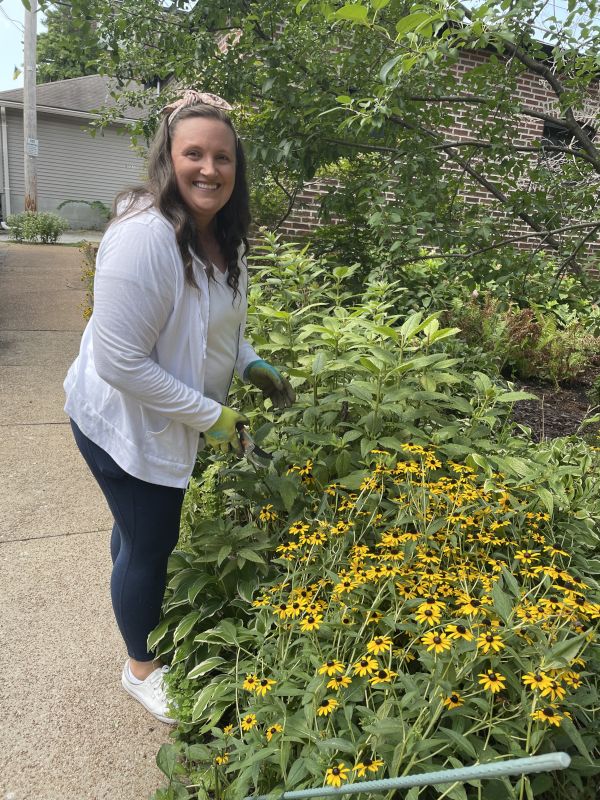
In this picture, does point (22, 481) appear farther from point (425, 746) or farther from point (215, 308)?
point (425, 746)

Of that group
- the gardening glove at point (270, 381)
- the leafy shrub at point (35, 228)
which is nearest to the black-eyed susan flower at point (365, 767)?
the gardening glove at point (270, 381)

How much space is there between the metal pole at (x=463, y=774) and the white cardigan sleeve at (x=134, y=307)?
1058 millimetres

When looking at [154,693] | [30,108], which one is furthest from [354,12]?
[30,108]

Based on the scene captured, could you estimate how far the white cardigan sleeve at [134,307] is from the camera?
171cm

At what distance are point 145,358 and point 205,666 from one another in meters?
1.09

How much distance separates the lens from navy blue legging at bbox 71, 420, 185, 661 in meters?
2.02

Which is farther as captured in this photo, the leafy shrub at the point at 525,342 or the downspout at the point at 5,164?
the downspout at the point at 5,164

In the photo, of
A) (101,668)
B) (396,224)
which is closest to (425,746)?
(101,668)

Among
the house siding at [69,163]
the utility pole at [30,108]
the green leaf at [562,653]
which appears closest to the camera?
the green leaf at [562,653]

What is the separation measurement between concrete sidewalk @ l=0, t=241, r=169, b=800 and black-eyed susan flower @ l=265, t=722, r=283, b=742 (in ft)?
2.00

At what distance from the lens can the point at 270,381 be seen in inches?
97.0

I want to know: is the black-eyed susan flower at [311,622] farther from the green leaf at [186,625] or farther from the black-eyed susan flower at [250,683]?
the green leaf at [186,625]

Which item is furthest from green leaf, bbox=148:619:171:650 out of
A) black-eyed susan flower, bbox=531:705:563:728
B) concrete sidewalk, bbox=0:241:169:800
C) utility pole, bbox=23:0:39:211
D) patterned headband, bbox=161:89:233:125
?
utility pole, bbox=23:0:39:211

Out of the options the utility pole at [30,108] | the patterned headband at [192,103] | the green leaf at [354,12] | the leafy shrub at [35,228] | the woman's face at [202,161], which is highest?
the green leaf at [354,12]
